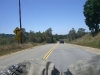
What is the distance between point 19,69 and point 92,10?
67.3 m

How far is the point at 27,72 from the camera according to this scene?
17.4ft

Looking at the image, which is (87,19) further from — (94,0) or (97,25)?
(94,0)

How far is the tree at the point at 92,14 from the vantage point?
225 ft

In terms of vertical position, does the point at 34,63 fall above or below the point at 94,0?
below

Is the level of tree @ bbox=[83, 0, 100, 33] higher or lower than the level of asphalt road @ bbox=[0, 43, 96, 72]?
higher

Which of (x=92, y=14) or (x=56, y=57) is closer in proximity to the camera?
(x=56, y=57)

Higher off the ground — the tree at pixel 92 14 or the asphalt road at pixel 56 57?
the tree at pixel 92 14

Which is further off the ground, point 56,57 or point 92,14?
point 92,14

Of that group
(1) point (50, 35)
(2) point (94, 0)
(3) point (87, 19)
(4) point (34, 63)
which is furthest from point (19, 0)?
(1) point (50, 35)

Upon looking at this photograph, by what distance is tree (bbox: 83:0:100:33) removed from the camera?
68625 mm

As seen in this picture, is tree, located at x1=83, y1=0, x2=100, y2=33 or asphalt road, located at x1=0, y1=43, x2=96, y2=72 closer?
asphalt road, located at x1=0, y1=43, x2=96, y2=72

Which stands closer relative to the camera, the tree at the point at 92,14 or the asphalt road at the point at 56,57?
Answer: the asphalt road at the point at 56,57

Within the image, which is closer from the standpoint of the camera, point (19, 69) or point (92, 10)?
point (19, 69)

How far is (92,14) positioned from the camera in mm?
69938
